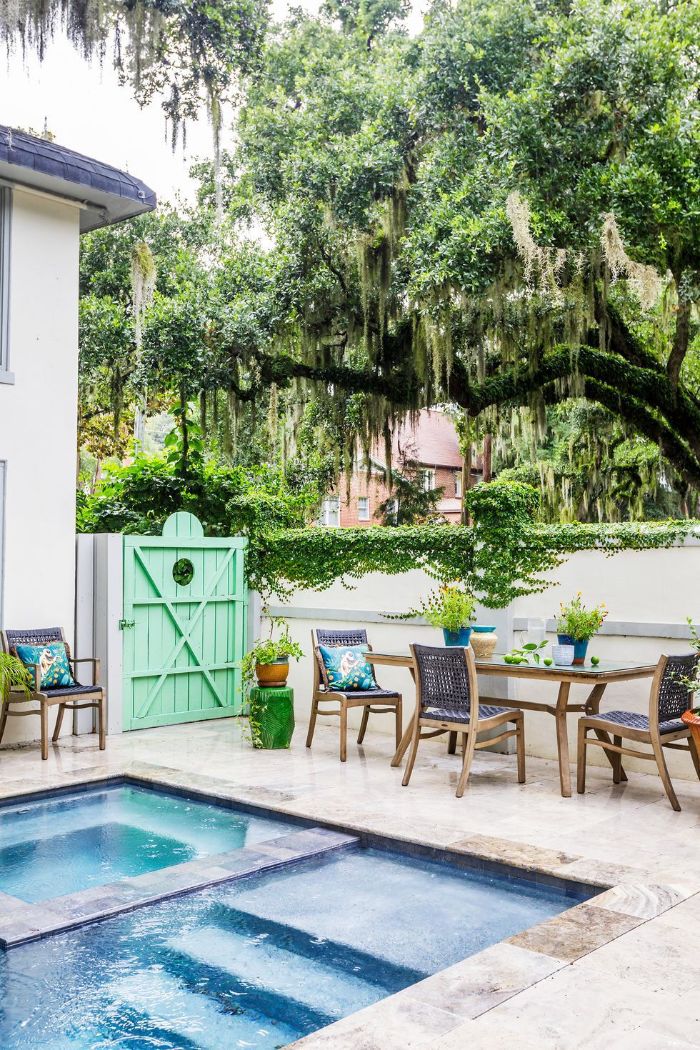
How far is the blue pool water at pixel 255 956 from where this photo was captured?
8.41ft

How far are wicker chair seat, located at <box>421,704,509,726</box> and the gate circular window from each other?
10.3 ft

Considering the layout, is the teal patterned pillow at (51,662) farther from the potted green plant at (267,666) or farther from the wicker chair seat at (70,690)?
the potted green plant at (267,666)

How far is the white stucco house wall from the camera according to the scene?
669 cm

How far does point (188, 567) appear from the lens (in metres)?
7.99

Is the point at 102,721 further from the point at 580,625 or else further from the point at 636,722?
the point at 636,722

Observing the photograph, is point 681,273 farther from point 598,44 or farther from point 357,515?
point 357,515

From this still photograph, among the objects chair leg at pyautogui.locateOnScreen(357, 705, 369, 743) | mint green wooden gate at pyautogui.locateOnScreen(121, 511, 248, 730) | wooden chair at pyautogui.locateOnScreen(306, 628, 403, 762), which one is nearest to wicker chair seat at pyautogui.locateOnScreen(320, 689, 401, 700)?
wooden chair at pyautogui.locateOnScreen(306, 628, 403, 762)

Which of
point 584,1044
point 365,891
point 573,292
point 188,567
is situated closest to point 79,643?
point 188,567

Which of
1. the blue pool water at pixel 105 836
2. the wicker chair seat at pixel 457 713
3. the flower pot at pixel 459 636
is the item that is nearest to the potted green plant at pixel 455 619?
the flower pot at pixel 459 636

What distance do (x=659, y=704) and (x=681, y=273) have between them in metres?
4.31

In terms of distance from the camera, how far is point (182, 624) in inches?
Result: 308

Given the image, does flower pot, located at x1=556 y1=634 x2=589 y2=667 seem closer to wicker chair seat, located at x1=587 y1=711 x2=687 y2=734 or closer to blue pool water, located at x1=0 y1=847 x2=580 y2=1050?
wicker chair seat, located at x1=587 y1=711 x2=687 y2=734

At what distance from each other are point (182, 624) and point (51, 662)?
1.56 meters

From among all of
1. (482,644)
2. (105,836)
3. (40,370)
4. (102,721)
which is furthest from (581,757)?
(40,370)
